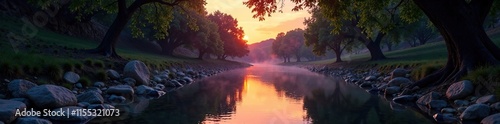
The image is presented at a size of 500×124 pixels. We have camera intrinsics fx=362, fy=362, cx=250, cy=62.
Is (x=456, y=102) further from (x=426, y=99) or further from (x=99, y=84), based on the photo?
(x=99, y=84)

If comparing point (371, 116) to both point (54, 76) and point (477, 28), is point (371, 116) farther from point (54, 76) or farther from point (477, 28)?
point (54, 76)

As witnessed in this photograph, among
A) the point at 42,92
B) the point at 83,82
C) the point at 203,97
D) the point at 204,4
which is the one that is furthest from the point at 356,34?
the point at 42,92

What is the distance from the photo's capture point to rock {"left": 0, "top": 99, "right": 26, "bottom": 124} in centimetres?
870

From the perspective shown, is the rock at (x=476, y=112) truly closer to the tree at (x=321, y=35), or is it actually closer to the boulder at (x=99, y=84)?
the boulder at (x=99, y=84)

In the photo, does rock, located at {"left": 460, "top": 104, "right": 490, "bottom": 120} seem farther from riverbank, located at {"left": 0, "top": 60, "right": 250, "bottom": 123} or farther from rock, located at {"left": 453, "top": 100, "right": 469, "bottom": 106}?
riverbank, located at {"left": 0, "top": 60, "right": 250, "bottom": 123}

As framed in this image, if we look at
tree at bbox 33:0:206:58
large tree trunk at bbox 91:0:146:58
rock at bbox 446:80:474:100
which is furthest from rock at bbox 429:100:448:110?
large tree trunk at bbox 91:0:146:58

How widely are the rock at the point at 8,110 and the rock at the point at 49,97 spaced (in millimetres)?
1095

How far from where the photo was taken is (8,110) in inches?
351

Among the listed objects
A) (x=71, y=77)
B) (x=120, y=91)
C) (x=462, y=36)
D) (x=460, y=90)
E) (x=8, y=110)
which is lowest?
(x=460, y=90)

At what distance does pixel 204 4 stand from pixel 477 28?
1853 centimetres

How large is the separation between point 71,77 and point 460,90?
622 inches

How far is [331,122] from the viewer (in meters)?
11.1

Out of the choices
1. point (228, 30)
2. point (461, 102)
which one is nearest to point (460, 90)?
point (461, 102)

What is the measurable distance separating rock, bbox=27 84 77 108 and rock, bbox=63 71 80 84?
12.7ft
